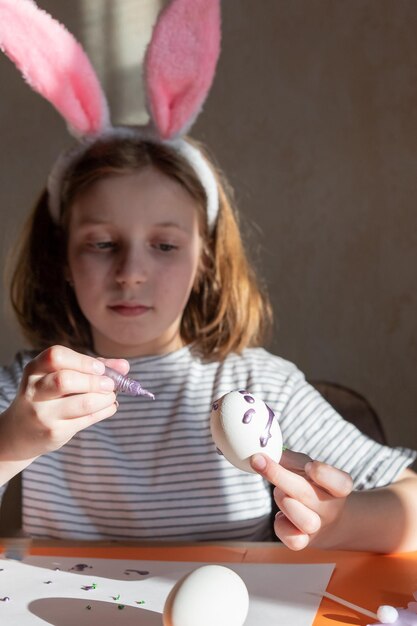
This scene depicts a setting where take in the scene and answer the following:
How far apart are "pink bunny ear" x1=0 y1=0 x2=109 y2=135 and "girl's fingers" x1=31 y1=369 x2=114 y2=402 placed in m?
0.62

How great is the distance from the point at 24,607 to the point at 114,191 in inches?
28.1

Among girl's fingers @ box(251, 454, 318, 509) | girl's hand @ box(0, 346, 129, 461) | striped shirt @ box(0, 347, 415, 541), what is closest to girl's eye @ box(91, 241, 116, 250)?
striped shirt @ box(0, 347, 415, 541)

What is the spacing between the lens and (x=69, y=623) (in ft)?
2.67

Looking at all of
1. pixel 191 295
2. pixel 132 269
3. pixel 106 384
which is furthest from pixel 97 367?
pixel 191 295

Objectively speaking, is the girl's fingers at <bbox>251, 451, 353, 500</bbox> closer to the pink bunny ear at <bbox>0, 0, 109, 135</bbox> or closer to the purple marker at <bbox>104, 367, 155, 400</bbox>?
the purple marker at <bbox>104, 367, 155, 400</bbox>

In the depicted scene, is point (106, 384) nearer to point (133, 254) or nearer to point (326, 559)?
point (326, 559)

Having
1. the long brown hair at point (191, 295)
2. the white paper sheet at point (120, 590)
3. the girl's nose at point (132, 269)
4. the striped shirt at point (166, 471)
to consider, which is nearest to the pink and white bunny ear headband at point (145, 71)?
the long brown hair at point (191, 295)

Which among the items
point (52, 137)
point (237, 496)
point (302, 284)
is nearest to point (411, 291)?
point (302, 284)

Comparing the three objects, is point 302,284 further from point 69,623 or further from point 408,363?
point 69,623

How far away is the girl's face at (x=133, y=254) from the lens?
4.45 ft

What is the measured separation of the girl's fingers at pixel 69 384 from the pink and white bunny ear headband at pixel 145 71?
0.63 metres

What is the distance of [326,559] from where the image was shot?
1.01 metres

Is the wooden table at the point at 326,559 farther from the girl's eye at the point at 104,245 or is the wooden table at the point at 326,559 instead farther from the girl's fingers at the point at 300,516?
the girl's eye at the point at 104,245

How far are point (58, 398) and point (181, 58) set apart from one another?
69 centimetres
